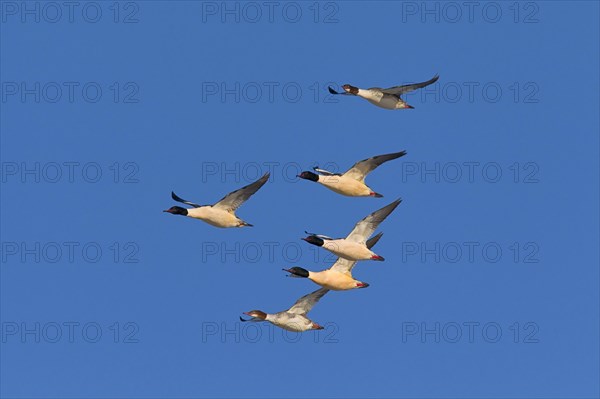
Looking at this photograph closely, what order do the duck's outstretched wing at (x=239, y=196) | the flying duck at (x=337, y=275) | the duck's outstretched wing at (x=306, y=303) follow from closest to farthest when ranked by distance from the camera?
the flying duck at (x=337, y=275)
the duck's outstretched wing at (x=239, y=196)
the duck's outstretched wing at (x=306, y=303)

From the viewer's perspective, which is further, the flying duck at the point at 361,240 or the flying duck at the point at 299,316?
the flying duck at the point at 299,316

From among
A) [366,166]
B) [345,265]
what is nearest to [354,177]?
[366,166]

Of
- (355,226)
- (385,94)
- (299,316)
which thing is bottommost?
(299,316)

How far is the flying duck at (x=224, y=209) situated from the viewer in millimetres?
93688

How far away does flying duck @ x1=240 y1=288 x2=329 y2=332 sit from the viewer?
9544 cm

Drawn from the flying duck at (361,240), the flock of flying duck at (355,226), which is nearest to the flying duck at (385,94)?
the flock of flying duck at (355,226)

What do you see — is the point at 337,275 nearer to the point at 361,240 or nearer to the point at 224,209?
the point at 361,240

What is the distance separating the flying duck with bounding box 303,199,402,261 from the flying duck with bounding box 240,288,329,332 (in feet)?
10.6

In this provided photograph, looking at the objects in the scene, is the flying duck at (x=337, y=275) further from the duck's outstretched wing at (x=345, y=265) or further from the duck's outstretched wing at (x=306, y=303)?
the duck's outstretched wing at (x=306, y=303)

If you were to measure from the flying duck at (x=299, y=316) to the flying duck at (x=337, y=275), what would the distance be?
114cm

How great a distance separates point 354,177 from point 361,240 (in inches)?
99.7

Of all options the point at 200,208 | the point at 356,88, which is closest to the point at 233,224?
the point at 200,208

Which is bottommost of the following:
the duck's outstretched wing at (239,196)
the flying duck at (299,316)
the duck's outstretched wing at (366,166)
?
the flying duck at (299,316)

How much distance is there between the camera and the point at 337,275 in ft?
309
